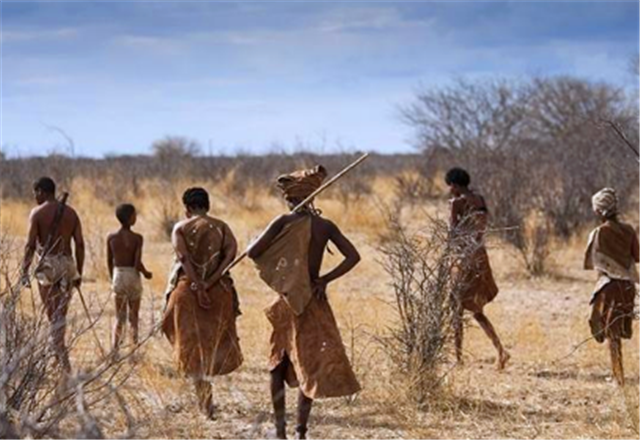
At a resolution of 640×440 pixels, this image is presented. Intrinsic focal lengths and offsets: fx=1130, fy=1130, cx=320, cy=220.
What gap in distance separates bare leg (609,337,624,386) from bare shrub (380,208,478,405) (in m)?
1.20

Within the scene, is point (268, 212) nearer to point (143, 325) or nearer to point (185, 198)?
point (143, 325)

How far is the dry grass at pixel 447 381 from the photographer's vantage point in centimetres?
647

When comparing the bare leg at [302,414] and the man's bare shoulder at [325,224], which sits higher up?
the man's bare shoulder at [325,224]

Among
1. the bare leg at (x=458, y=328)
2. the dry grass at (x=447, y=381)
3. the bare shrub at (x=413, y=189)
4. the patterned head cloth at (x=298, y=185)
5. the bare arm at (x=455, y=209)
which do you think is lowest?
the dry grass at (x=447, y=381)

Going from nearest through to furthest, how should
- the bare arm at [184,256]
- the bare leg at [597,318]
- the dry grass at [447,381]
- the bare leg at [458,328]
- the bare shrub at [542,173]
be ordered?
the dry grass at [447,381] → the bare arm at [184,256] → the bare leg at [458,328] → the bare leg at [597,318] → the bare shrub at [542,173]

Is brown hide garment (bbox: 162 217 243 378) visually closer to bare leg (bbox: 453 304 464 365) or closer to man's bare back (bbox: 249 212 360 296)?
man's bare back (bbox: 249 212 360 296)

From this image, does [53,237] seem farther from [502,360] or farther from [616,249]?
[616,249]

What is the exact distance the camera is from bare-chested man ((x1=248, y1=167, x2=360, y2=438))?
19.4 feet

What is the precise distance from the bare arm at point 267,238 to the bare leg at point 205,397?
992 millimetres

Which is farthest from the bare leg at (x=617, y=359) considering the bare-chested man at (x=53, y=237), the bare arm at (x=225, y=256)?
A: the bare-chested man at (x=53, y=237)

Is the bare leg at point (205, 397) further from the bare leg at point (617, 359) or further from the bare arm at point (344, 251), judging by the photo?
the bare leg at point (617, 359)

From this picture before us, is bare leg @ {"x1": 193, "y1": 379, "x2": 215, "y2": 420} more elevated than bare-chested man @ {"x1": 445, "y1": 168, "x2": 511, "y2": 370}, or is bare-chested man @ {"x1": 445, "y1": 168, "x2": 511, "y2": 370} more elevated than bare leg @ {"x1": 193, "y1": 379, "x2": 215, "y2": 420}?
bare-chested man @ {"x1": 445, "y1": 168, "x2": 511, "y2": 370}

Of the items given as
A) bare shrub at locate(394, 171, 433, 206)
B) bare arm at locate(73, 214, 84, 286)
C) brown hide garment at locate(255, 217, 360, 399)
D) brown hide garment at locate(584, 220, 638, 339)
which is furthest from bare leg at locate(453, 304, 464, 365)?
bare shrub at locate(394, 171, 433, 206)

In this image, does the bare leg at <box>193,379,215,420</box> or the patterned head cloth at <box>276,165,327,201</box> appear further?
the bare leg at <box>193,379,215,420</box>
